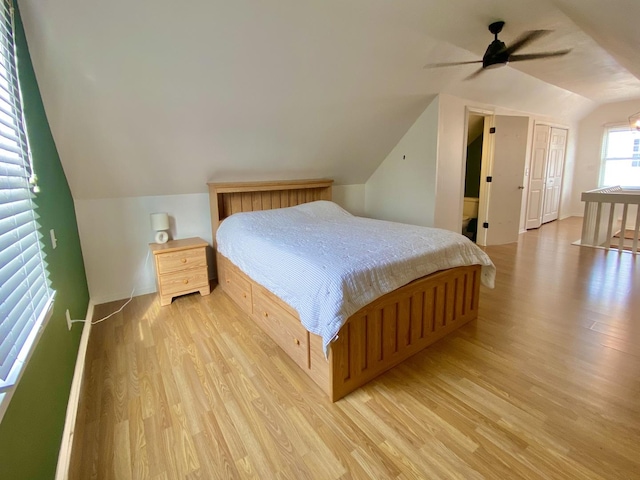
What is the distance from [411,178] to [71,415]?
3959 millimetres

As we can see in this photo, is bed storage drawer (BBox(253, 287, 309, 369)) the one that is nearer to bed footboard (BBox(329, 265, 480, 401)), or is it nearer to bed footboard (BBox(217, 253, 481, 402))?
bed footboard (BBox(217, 253, 481, 402))

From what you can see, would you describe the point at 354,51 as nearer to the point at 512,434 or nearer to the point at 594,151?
the point at 512,434

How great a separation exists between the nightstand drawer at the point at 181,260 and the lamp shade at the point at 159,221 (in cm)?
33

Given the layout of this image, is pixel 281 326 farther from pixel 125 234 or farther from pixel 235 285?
pixel 125 234

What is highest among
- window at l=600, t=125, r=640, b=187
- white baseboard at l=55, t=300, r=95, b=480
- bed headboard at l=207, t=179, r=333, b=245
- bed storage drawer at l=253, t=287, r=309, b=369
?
window at l=600, t=125, r=640, b=187

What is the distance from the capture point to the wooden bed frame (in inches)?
72.7

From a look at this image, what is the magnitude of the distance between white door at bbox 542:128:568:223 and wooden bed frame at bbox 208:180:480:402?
5302mm

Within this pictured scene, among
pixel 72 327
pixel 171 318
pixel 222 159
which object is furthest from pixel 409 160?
pixel 72 327

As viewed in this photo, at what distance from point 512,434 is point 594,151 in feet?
25.7

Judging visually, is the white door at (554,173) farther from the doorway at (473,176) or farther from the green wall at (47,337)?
the green wall at (47,337)

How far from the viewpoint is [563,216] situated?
7344mm

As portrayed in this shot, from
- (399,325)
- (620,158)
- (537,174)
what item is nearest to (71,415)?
(399,325)

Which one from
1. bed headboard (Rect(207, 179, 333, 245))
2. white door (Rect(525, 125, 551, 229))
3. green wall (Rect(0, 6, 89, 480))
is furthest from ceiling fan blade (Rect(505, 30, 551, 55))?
white door (Rect(525, 125, 551, 229))

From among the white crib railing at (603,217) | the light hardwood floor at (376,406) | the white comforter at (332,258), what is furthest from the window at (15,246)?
the white crib railing at (603,217)
